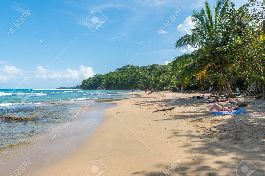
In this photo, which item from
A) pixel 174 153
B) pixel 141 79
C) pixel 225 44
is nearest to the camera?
pixel 174 153

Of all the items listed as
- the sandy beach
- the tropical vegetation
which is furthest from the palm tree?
the sandy beach

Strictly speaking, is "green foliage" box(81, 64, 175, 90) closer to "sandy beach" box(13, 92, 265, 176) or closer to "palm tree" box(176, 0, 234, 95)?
"palm tree" box(176, 0, 234, 95)

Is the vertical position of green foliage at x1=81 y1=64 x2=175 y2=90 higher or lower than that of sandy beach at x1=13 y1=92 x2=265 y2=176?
higher

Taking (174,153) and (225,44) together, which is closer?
(174,153)

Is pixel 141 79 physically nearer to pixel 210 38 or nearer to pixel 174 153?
pixel 210 38

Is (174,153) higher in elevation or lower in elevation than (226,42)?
lower

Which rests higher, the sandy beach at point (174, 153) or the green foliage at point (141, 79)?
the green foliage at point (141, 79)

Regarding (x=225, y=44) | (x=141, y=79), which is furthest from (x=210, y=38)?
(x=141, y=79)

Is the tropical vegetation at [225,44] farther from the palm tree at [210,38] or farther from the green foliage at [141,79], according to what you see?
the green foliage at [141,79]

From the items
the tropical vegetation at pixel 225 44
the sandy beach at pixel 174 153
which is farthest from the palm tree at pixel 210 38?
the sandy beach at pixel 174 153

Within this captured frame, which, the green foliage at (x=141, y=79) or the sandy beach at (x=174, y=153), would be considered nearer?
the sandy beach at (x=174, y=153)

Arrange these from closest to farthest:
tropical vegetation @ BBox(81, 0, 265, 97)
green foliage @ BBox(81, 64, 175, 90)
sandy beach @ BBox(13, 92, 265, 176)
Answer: sandy beach @ BBox(13, 92, 265, 176) < tropical vegetation @ BBox(81, 0, 265, 97) < green foliage @ BBox(81, 64, 175, 90)

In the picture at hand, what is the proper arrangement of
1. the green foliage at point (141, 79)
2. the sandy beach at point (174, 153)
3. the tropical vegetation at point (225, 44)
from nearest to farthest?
1. the sandy beach at point (174, 153)
2. the tropical vegetation at point (225, 44)
3. the green foliage at point (141, 79)

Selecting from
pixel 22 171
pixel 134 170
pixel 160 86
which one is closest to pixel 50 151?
pixel 22 171
